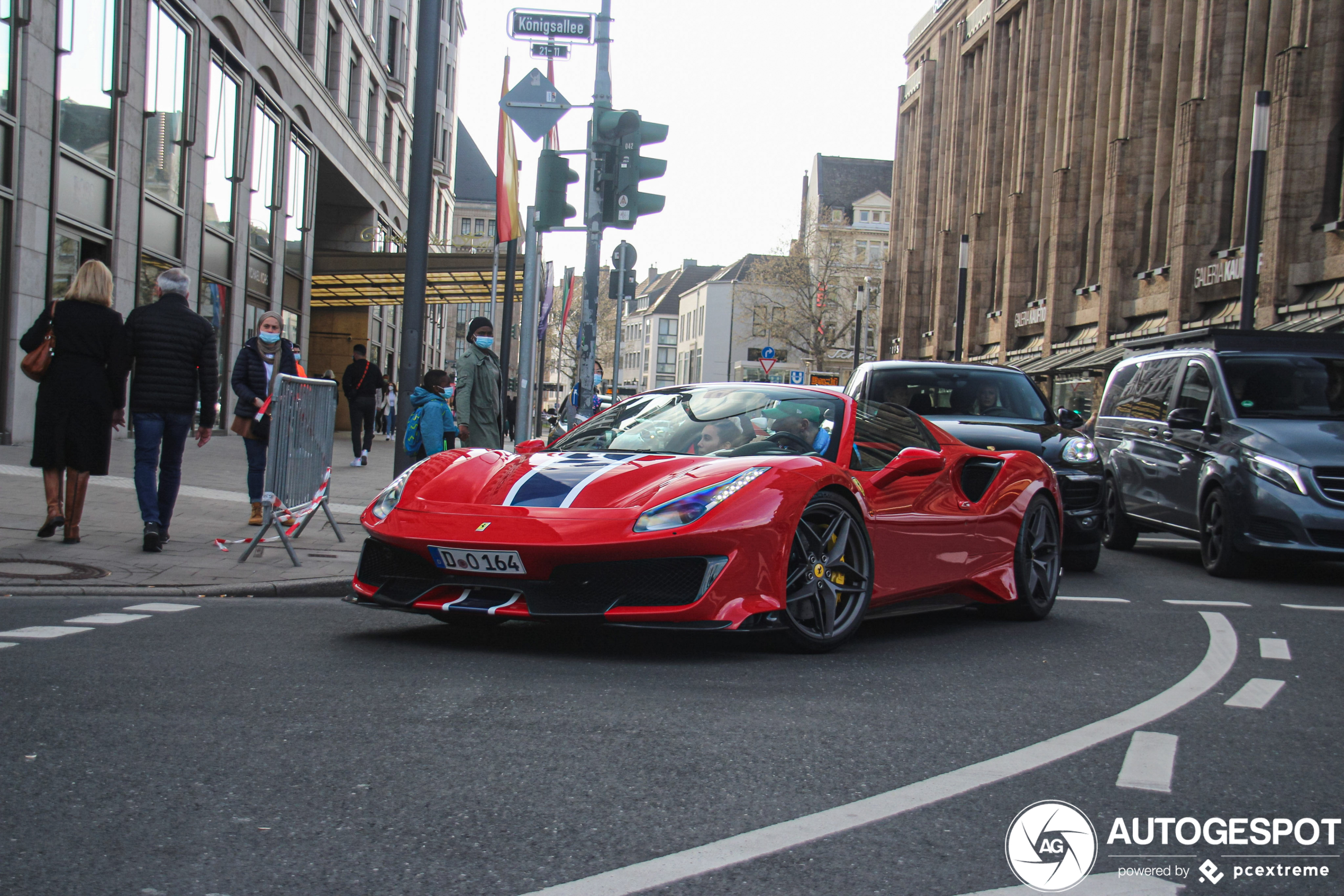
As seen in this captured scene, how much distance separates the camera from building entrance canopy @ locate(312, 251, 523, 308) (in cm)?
3008

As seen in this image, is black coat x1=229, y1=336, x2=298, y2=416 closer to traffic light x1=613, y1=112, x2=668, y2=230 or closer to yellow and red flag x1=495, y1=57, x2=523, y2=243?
traffic light x1=613, y1=112, x2=668, y2=230

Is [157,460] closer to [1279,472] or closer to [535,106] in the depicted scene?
[535,106]

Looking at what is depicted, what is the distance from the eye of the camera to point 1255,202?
17.1 meters

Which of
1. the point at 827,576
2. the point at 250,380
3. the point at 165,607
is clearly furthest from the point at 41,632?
the point at 250,380

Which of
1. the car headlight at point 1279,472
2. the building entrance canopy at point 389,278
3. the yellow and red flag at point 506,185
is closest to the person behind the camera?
the car headlight at point 1279,472

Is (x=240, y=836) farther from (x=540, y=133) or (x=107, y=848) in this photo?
(x=540, y=133)

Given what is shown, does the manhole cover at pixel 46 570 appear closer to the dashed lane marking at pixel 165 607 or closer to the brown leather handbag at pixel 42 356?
the dashed lane marking at pixel 165 607

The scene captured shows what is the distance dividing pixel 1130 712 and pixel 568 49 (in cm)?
1035

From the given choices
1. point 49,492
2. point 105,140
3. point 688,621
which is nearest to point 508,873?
point 688,621

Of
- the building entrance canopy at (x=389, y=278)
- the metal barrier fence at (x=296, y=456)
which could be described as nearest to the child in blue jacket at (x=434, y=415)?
the metal barrier fence at (x=296, y=456)

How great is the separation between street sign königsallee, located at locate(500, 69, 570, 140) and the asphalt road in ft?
21.5

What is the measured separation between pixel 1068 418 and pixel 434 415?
207 inches

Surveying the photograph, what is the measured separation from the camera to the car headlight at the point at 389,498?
587 cm

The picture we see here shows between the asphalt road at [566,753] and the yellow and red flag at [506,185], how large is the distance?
42.3ft
